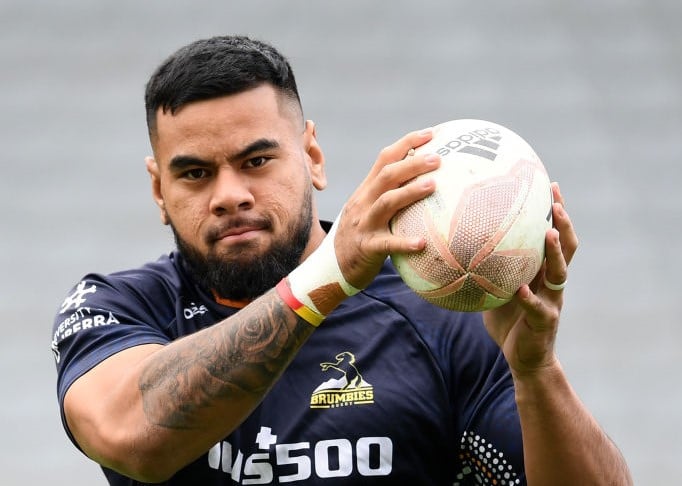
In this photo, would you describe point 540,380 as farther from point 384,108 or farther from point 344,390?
point 384,108

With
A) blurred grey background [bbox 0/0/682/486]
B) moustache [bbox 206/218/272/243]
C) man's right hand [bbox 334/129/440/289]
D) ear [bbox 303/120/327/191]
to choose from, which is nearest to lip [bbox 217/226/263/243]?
moustache [bbox 206/218/272/243]

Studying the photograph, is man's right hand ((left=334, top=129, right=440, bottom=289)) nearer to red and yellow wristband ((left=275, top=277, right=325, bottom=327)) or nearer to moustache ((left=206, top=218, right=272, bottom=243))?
red and yellow wristband ((left=275, top=277, right=325, bottom=327))

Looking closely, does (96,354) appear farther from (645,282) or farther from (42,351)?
(645,282)

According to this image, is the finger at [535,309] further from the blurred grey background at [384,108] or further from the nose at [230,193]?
the blurred grey background at [384,108]

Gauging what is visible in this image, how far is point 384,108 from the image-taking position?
8188 millimetres

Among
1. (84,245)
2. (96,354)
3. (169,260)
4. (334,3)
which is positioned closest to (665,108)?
(334,3)

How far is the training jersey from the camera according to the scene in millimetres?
2979

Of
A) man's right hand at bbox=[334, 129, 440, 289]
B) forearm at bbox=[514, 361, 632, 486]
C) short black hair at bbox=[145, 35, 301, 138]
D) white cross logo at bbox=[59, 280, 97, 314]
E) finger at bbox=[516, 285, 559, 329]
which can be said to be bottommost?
forearm at bbox=[514, 361, 632, 486]

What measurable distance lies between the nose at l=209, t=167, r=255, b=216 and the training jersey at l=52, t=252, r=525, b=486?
1.31 ft

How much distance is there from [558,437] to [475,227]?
691mm

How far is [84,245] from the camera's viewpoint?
7.80 metres

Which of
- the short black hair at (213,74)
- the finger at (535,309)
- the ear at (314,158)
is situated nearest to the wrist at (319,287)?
the finger at (535,309)

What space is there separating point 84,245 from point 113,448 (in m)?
5.31

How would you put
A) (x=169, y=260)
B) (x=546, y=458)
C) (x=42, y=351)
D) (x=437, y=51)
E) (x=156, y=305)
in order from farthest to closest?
1. (x=437, y=51)
2. (x=42, y=351)
3. (x=169, y=260)
4. (x=156, y=305)
5. (x=546, y=458)
